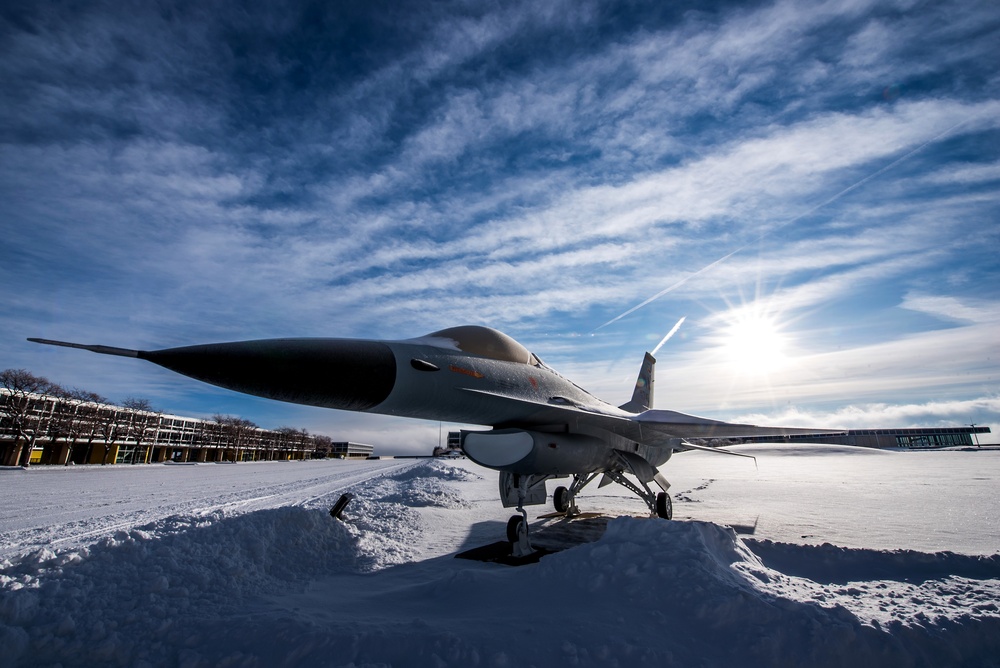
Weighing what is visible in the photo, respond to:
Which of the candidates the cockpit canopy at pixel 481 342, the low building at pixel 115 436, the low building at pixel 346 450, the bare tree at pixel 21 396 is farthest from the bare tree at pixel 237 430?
the cockpit canopy at pixel 481 342

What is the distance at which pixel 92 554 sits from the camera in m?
4.06

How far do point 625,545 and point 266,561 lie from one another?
402cm

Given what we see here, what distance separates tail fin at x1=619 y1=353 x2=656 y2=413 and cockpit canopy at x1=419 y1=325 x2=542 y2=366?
8.23 m

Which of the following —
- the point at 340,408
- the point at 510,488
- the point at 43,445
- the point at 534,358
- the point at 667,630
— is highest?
the point at 534,358

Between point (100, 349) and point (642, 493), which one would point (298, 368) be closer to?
point (100, 349)

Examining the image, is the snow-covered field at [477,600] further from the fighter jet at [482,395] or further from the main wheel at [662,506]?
the main wheel at [662,506]

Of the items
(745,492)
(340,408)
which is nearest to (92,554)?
(340,408)

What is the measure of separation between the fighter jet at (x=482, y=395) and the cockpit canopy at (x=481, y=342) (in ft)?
0.06

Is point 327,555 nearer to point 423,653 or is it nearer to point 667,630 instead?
point 423,653

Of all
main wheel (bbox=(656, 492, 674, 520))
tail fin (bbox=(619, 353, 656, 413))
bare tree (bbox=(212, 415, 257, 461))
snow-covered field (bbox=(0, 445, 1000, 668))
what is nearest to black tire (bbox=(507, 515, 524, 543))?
snow-covered field (bbox=(0, 445, 1000, 668))

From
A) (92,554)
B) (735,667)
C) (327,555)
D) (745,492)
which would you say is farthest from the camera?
(745,492)

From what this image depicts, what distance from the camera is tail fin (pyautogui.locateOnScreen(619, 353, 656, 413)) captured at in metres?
14.0

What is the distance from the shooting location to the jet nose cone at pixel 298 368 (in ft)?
12.3

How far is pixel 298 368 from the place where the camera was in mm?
4047
